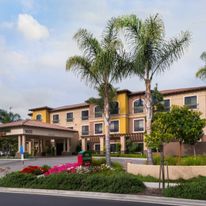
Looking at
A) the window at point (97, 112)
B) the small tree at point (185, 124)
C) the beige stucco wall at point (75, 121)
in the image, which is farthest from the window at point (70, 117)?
the small tree at point (185, 124)

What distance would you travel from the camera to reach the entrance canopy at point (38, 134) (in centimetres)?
4559

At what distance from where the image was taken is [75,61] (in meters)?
24.5

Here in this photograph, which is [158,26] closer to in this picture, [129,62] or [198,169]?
[129,62]

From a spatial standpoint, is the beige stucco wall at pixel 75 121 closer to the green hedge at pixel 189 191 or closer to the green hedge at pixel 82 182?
the green hedge at pixel 82 182

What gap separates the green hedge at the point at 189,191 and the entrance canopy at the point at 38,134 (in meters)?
33.9

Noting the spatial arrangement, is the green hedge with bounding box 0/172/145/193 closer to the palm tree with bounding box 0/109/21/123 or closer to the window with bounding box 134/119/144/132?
the window with bounding box 134/119/144/132

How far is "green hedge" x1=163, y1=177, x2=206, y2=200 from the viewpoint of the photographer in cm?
1263

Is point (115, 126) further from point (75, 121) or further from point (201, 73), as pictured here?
point (201, 73)

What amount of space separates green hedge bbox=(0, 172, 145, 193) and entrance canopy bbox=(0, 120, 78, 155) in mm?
27599

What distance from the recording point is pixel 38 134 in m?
47.7

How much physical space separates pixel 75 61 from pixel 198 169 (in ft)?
35.1

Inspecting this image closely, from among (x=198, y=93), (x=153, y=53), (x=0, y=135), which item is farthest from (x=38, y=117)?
(x=153, y=53)

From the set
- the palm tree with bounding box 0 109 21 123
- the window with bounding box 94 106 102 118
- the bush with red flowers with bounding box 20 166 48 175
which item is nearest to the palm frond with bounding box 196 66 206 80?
the bush with red flowers with bounding box 20 166 48 175

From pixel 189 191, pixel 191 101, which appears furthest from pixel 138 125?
pixel 189 191
